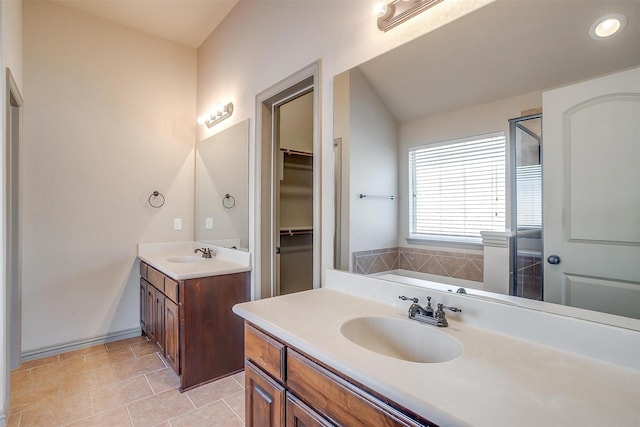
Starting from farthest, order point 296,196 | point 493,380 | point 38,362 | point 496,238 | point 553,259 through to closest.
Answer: point 296,196 < point 38,362 < point 496,238 < point 553,259 < point 493,380

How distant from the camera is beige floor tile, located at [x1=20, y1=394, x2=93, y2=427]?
179 cm

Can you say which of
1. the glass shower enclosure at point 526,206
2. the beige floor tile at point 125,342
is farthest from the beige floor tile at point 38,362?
the glass shower enclosure at point 526,206

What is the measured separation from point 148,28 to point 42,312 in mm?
2757

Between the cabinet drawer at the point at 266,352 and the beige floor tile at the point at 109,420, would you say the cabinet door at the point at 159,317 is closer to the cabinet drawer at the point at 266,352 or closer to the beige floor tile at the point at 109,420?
the beige floor tile at the point at 109,420

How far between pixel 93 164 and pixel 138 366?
5.97 feet

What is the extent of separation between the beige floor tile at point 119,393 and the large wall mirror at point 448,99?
166 cm

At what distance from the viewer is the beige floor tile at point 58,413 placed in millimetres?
1795

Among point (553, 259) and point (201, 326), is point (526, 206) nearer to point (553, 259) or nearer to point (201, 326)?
point (553, 259)

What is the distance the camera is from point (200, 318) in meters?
2.13

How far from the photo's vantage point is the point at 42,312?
8.61 ft

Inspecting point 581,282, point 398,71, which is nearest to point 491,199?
point 581,282

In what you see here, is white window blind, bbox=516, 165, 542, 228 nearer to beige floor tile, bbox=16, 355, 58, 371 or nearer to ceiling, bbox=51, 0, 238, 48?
ceiling, bbox=51, 0, 238, 48

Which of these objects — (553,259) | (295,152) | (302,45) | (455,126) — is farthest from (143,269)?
(553,259)

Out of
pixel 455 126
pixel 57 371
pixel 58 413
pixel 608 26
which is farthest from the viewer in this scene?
pixel 57 371
